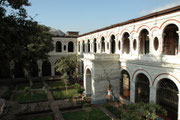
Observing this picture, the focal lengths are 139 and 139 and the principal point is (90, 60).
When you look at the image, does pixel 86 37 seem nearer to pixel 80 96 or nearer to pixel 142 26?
pixel 80 96

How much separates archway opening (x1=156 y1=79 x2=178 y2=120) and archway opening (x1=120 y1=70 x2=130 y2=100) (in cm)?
413

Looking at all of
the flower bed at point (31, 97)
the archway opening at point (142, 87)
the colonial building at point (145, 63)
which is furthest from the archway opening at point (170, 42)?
the flower bed at point (31, 97)

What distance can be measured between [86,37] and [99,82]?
1201 centimetres

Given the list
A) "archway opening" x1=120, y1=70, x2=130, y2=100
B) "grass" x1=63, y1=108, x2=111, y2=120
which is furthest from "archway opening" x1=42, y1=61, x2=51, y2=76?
"archway opening" x1=120, y1=70, x2=130, y2=100

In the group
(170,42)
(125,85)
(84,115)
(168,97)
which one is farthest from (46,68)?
(168,97)

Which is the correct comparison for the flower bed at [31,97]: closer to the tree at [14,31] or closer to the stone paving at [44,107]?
the stone paving at [44,107]

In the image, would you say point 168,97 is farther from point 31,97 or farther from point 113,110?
point 31,97

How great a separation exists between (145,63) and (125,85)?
485 centimetres

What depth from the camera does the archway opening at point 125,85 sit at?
1619 centimetres

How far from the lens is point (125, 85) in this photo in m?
16.7

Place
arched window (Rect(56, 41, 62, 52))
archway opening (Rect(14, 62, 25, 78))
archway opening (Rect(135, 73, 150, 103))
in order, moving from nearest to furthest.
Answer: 1. archway opening (Rect(135, 73, 150, 103))
2. archway opening (Rect(14, 62, 25, 78))
3. arched window (Rect(56, 41, 62, 52))

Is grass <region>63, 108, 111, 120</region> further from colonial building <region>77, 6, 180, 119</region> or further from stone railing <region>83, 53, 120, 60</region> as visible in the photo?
stone railing <region>83, 53, 120, 60</region>

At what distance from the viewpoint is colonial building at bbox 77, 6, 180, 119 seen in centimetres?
1098

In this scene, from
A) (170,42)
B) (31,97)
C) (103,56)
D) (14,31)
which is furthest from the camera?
(31,97)
